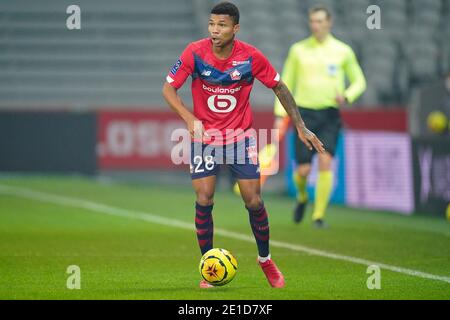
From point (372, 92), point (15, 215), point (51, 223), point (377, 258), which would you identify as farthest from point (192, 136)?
point (372, 92)

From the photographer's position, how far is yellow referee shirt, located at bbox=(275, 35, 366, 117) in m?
13.7

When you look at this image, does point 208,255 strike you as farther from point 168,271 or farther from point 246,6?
point 246,6

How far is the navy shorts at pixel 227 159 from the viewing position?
861 cm

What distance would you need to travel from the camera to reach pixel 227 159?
28.4 ft

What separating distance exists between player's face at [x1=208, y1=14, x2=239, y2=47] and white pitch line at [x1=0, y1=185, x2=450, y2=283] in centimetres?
235

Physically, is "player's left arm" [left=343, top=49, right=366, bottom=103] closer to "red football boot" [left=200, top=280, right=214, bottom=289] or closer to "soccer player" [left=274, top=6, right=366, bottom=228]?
"soccer player" [left=274, top=6, right=366, bottom=228]

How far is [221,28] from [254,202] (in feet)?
4.05

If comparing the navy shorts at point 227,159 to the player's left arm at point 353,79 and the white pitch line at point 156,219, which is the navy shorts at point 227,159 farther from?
the player's left arm at point 353,79

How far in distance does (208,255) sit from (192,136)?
82 cm

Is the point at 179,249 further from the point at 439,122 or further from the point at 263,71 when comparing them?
the point at 439,122

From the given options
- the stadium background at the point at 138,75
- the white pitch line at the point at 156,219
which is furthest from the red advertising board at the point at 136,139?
the white pitch line at the point at 156,219

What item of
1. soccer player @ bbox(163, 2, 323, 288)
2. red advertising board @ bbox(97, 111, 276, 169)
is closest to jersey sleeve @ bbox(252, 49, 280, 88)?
soccer player @ bbox(163, 2, 323, 288)

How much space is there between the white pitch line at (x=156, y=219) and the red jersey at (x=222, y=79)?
1898 millimetres

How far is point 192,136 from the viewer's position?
8.45 meters
